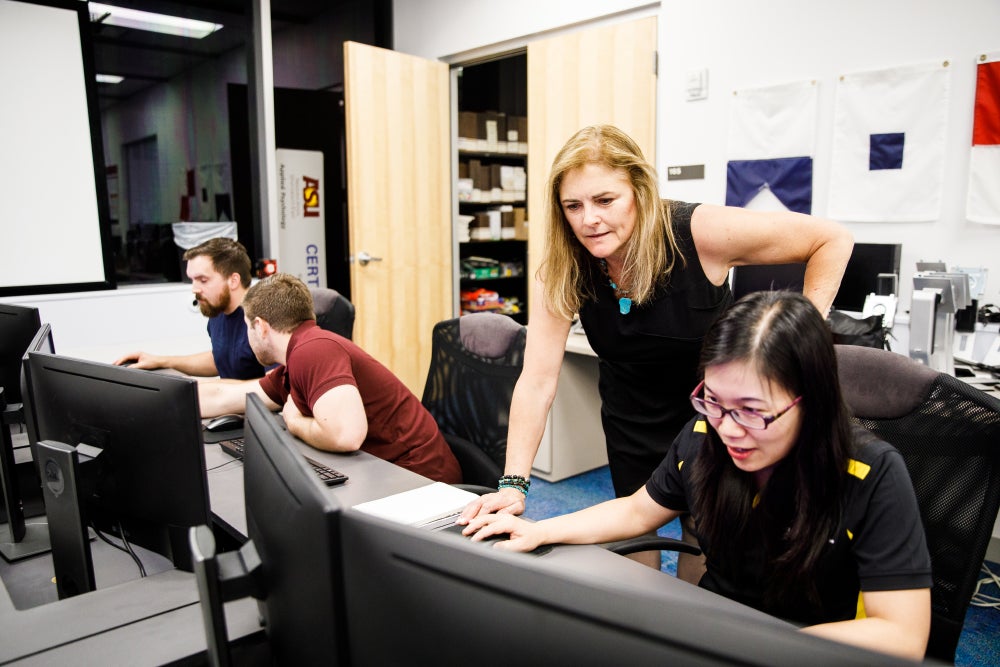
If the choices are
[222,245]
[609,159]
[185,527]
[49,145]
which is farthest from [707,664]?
[49,145]

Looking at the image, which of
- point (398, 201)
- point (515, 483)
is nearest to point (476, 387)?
point (515, 483)

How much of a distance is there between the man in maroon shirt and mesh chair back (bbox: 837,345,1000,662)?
1.10 meters

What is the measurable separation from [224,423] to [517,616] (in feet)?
5.77

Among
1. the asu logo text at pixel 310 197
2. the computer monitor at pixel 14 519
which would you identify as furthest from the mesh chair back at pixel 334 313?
the asu logo text at pixel 310 197

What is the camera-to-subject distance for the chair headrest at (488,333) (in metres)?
1.93

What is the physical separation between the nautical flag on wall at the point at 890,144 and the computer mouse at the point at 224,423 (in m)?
2.50

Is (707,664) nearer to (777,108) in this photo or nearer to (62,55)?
(777,108)

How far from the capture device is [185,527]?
3.76ft

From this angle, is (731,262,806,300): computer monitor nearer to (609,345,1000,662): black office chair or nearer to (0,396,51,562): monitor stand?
(609,345,1000,662): black office chair

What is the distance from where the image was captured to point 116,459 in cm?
120

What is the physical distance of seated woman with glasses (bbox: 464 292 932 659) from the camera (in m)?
0.97

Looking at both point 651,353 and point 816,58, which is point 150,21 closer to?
point 816,58

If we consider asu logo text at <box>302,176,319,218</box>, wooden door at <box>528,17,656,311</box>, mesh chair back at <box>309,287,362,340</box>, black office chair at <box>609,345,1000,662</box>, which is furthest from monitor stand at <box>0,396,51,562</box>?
asu logo text at <box>302,176,319,218</box>

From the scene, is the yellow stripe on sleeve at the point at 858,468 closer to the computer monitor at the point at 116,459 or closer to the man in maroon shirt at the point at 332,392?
the computer monitor at the point at 116,459
